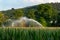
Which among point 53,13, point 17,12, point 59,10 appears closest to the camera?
point 17,12

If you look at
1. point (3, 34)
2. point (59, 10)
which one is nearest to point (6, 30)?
point (3, 34)

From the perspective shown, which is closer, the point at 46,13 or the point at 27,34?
the point at 27,34

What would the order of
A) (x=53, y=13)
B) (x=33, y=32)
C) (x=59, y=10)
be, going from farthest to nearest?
1. (x=59, y=10)
2. (x=53, y=13)
3. (x=33, y=32)

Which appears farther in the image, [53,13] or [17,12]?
[53,13]

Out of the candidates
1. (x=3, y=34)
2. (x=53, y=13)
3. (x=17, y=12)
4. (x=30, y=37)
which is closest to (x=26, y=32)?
(x=30, y=37)

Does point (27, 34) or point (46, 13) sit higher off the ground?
point (27, 34)

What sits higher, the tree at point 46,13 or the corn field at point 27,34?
the corn field at point 27,34

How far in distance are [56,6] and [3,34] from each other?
27305 mm

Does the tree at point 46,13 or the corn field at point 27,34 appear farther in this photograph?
the tree at point 46,13

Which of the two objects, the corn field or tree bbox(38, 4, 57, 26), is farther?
tree bbox(38, 4, 57, 26)

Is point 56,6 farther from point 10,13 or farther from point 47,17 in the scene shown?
point 10,13

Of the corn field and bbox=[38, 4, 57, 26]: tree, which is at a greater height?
the corn field

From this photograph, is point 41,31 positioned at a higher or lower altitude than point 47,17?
higher

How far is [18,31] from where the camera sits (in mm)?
6992
